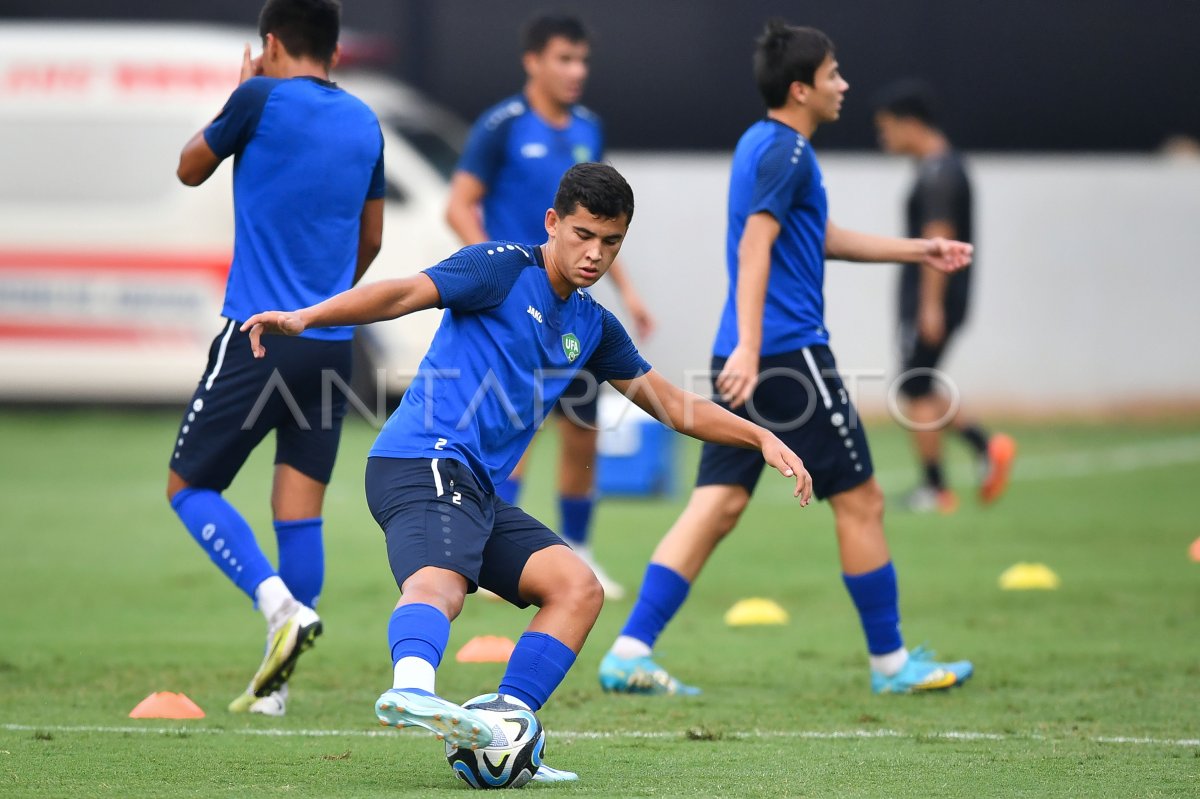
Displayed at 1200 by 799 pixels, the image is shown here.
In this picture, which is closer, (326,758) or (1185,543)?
(326,758)

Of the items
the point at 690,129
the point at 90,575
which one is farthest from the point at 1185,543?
the point at 690,129

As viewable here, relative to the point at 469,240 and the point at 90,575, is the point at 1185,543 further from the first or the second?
the point at 90,575

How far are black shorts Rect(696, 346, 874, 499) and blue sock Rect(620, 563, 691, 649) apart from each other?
1.21 ft

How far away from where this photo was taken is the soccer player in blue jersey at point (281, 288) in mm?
5512

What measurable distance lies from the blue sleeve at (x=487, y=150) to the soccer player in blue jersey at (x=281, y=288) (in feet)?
6.81

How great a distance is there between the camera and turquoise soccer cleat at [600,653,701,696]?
5.89 metres

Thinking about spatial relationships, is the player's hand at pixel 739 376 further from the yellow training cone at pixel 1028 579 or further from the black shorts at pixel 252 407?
the yellow training cone at pixel 1028 579

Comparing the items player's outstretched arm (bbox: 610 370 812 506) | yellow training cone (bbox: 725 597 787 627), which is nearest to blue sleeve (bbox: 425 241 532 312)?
player's outstretched arm (bbox: 610 370 812 506)

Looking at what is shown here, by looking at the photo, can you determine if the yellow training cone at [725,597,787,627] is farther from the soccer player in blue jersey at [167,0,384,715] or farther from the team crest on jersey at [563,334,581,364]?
the team crest on jersey at [563,334,581,364]

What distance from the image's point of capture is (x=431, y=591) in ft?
14.3

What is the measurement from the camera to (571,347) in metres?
4.79

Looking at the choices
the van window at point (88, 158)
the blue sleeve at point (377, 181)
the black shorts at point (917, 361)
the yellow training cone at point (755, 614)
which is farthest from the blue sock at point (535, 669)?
the van window at point (88, 158)

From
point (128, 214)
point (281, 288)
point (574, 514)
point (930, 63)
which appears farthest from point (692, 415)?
point (930, 63)

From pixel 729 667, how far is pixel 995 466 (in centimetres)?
454
